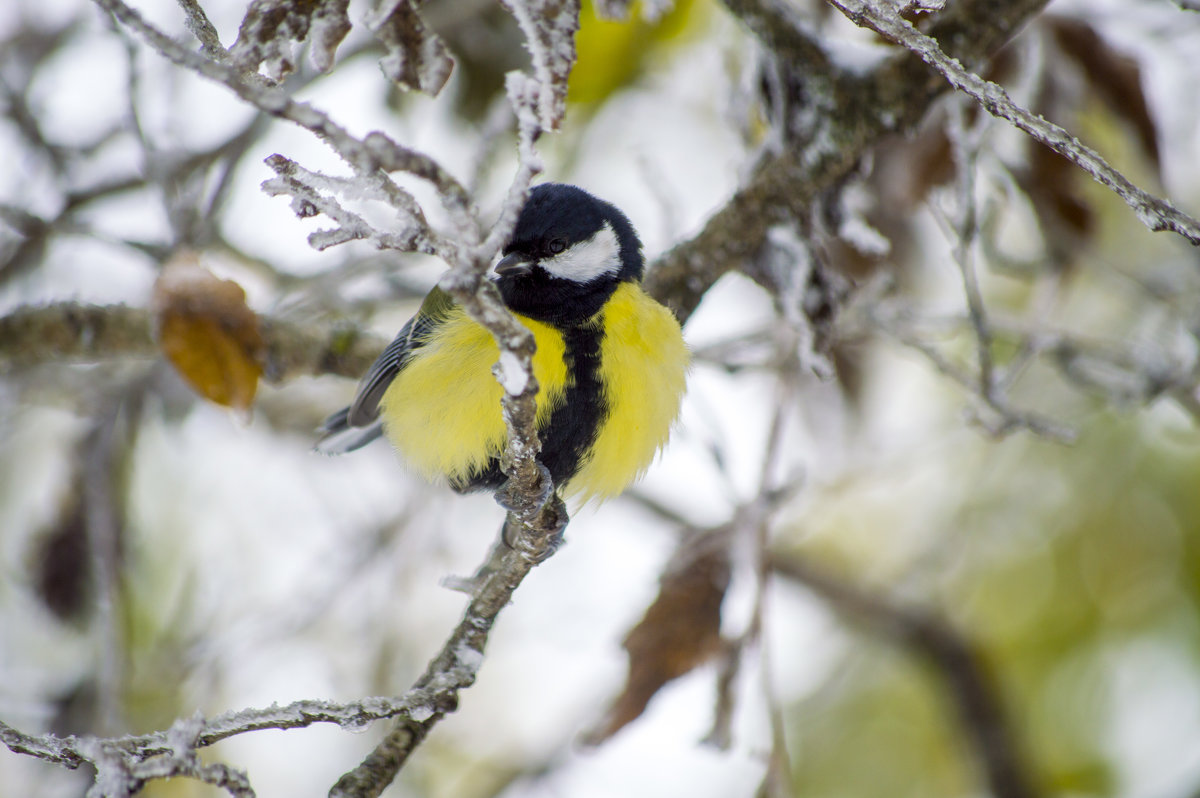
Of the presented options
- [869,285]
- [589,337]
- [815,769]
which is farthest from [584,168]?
[815,769]

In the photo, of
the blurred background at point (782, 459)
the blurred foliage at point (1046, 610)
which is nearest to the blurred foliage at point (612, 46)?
the blurred background at point (782, 459)

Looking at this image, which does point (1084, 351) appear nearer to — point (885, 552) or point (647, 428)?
point (647, 428)

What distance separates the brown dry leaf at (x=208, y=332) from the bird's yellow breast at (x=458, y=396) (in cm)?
37

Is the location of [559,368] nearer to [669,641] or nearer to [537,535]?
[537,535]

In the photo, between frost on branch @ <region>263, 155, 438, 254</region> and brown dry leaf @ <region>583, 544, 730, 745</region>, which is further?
brown dry leaf @ <region>583, 544, 730, 745</region>

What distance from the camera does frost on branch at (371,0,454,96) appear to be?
112cm

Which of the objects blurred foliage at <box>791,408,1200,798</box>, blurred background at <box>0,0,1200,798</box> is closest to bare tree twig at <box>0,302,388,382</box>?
blurred background at <box>0,0,1200,798</box>

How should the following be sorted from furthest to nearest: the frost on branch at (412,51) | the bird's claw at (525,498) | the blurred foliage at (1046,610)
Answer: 1. the blurred foliage at (1046,610)
2. the bird's claw at (525,498)
3. the frost on branch at (412,51)

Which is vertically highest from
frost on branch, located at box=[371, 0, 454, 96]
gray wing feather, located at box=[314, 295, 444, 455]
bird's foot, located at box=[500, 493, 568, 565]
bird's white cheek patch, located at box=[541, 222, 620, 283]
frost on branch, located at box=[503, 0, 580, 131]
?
frost on branch, located at box=[503, 0, 580, 131]

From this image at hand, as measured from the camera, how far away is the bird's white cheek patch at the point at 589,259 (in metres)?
2.17

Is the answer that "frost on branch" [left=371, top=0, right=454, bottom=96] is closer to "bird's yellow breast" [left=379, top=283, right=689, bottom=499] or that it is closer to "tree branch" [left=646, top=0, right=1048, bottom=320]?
"bird's yellow breast" [left=379, top=283, right=689, bottom=499]

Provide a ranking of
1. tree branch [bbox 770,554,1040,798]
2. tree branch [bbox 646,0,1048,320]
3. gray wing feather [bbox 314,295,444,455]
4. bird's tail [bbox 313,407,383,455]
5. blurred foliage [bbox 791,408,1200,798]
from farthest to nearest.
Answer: blurred foliage [bbox 791,408,1200,798]
tree branch [bbox 770,554,1040,798]
bird's tail [bbox 313,407,383,455]
gray wing feather [bbox 314,295,444,455]
tree branch [bbox 646,0,1048,320]

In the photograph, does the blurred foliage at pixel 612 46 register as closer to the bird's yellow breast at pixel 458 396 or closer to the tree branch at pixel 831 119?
the tree branch at pixel 831 119

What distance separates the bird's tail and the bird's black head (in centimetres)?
83
